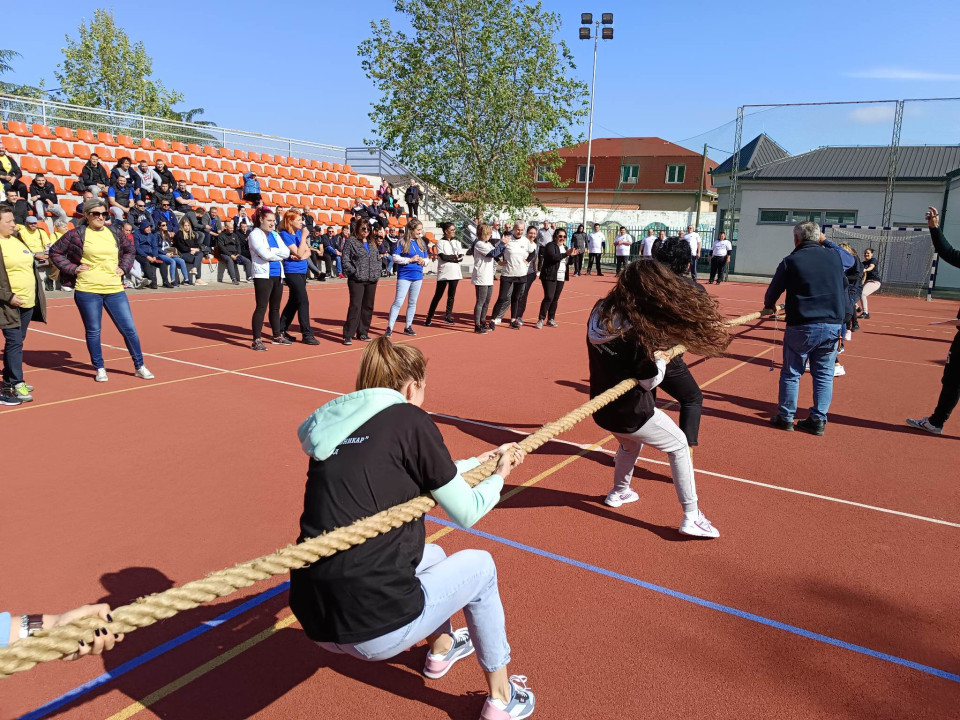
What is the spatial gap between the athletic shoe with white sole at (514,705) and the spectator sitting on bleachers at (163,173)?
21.2m

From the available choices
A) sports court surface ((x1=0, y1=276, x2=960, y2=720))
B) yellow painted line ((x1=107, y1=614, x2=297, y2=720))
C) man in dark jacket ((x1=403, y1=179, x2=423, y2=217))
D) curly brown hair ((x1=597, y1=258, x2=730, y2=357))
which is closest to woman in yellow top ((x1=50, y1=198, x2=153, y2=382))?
sports court surface ((x1=0, y1=276, x2=960, y2=720))

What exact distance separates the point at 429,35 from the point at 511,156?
263 inches

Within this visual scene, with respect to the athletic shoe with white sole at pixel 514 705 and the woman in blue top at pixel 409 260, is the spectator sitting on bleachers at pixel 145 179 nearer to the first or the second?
the woman in blue top at pixel 409 260

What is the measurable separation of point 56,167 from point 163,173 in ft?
9.16

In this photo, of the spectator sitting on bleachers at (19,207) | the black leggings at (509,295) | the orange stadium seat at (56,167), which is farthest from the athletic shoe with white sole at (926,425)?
the orange stadium seat at (56,167)

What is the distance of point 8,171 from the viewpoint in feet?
54.2

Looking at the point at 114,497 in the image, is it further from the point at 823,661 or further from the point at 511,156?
the point at 511,156

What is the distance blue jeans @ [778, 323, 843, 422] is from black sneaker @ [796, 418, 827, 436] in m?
0.05

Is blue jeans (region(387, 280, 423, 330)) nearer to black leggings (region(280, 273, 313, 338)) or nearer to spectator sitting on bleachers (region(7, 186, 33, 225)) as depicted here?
black leggings (region(280, 273, 313, 338))

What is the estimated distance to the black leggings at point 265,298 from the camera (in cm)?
1015

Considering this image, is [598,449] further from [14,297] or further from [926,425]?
[14,297]

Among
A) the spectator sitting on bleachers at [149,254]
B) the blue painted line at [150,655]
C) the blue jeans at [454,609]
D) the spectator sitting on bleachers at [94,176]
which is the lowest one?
the blue painted line at [150,655]

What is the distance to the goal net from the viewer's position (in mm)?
24922

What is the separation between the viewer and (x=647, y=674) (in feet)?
10.5
